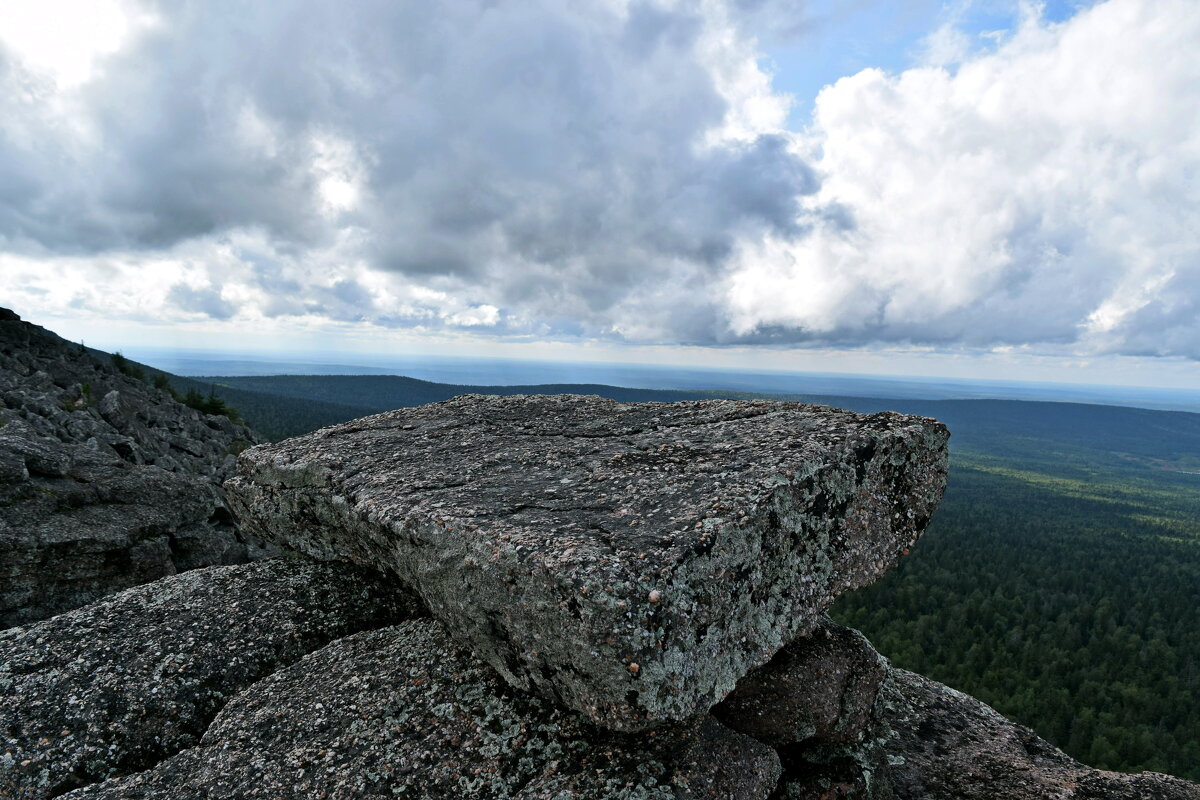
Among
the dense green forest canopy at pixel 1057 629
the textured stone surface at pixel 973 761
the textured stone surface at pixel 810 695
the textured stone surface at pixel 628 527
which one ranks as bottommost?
the dense green forest canopy at pixel 1057 629

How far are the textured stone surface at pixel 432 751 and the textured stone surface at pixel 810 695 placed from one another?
0.62 m

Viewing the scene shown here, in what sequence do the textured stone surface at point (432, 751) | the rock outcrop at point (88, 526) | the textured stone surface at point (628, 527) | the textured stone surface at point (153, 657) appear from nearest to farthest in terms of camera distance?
the textured stone surface at point (628, 527) → the textured stone surface at point (432, 751) → the textured stone surface at point (153, 657) → the rock outcrop at point (88, 526)

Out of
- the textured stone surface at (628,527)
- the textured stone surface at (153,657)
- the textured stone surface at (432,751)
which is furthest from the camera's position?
the textured stone surface at (153,657)

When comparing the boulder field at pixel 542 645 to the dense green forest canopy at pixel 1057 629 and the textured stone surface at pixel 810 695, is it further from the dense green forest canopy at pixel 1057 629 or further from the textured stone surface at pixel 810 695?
the dense green forest canopy at pixel 1057 629

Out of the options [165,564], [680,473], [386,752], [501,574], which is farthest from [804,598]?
[165,564]

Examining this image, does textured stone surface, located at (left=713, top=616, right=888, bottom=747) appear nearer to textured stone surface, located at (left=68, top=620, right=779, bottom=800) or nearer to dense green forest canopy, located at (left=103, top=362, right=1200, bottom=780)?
textured stone surface, located at (left=68, top=620, right=779, bottom=800)

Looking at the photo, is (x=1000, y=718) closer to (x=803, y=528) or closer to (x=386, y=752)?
(x=803, y=528)

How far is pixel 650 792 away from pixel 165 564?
10721mm

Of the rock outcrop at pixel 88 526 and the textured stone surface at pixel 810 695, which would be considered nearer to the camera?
the textured stone surface at pixel 810 695

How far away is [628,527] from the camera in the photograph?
6.14m

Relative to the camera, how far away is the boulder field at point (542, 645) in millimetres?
5719

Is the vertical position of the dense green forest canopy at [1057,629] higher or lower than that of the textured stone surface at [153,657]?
lower

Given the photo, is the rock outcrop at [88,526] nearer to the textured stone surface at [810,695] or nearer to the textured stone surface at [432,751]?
the textured stone surface at [432,751]

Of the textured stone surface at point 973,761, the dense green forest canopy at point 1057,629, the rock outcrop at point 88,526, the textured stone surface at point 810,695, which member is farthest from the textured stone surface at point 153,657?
the dense green forest canopy at point 1057,629
